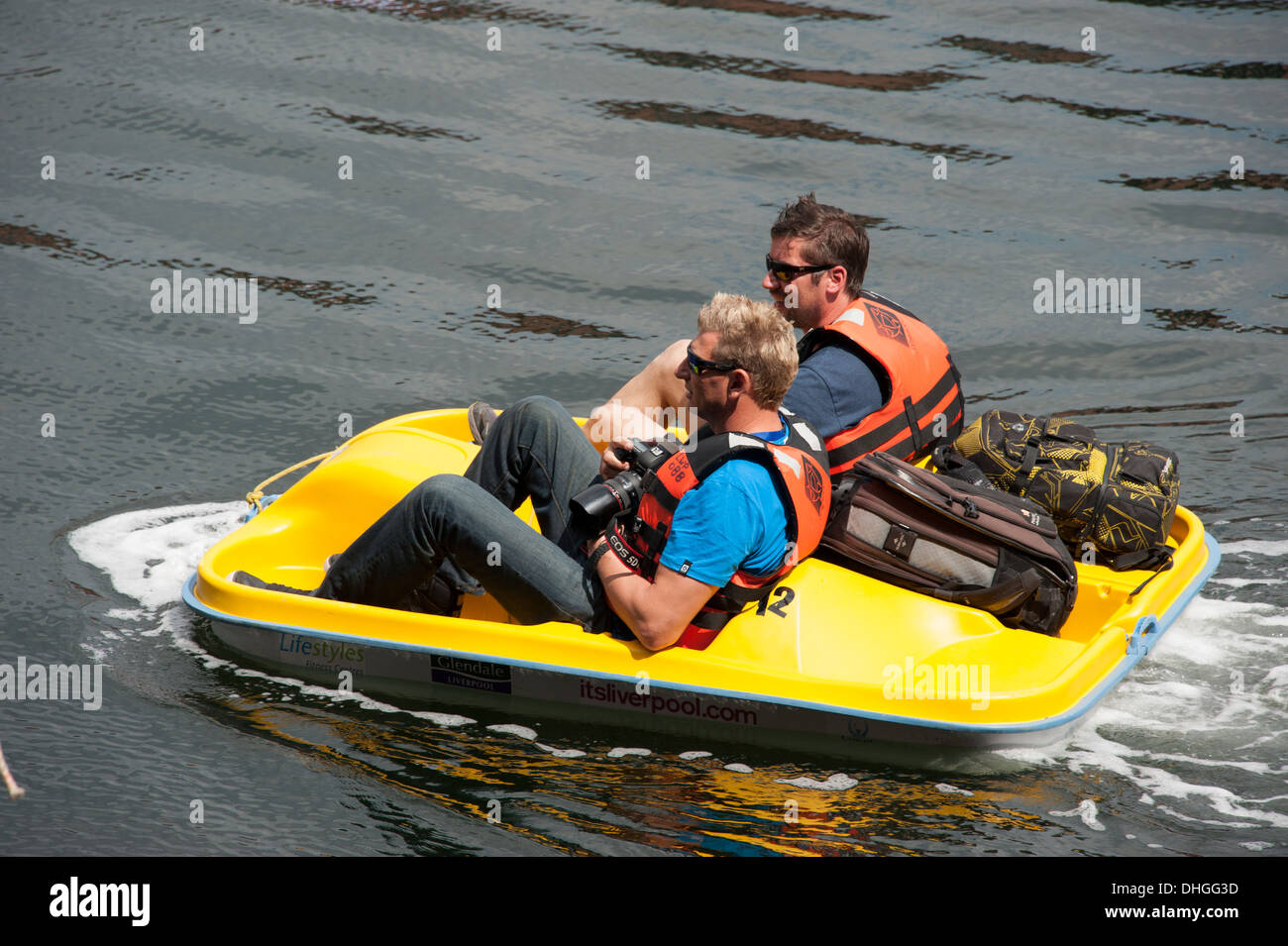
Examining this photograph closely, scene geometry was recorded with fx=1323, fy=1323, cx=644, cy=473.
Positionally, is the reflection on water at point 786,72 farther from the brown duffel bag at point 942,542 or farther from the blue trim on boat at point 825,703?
the brown duffel bag at point 942,542

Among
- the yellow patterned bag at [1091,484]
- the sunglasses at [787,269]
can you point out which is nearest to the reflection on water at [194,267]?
the sunglasses at [787,269]

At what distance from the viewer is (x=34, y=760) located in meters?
4.74

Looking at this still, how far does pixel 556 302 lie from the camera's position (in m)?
9.71

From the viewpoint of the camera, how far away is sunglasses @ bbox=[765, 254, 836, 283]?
17.0 feet
